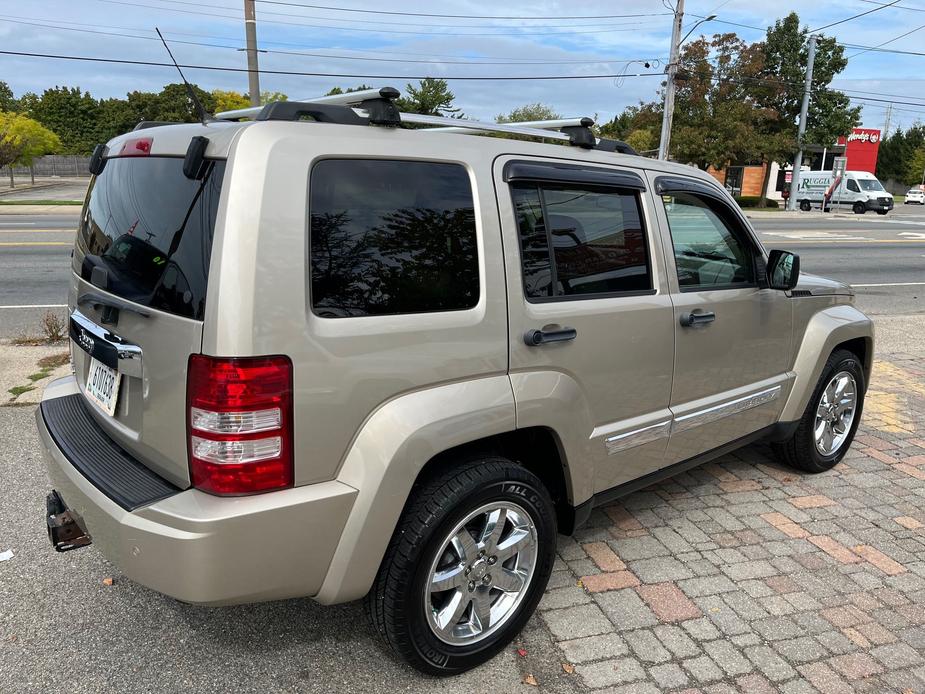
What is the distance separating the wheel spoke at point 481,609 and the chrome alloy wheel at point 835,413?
264 centimetres

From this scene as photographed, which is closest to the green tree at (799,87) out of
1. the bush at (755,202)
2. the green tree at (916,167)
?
the bush at (755,202)

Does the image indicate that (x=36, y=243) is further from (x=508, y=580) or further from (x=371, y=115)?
(x=508, y=580)

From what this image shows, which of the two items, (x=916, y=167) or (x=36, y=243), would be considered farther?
(x=916, y=167)

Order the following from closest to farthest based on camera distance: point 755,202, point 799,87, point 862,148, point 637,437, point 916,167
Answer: point 637,437 < point 799,87 < point 755,202 < point 862,148 < point 916,167

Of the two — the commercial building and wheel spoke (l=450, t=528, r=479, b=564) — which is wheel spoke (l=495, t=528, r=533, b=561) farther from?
the commercial building

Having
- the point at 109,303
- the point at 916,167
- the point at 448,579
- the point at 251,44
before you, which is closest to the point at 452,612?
the point at 448,579

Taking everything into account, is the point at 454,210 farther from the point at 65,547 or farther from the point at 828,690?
the point at 828,690

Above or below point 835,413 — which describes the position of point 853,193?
above

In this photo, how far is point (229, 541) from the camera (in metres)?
1.96

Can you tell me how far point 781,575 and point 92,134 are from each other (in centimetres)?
6646

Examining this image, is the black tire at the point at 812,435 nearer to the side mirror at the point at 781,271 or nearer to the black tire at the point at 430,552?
the side mirror at the point at 781,271

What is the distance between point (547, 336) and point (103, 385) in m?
1.60

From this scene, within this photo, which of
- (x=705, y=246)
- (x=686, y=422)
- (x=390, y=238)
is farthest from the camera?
(x=705, y=246)

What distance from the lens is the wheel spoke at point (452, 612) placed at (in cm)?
245
